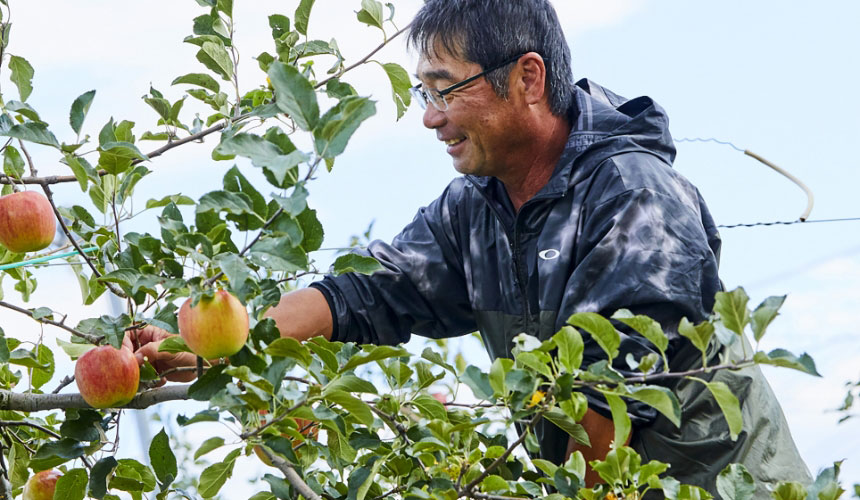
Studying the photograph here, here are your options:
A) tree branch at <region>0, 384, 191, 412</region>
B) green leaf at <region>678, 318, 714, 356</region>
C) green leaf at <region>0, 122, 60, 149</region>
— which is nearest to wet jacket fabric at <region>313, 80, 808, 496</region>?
green leaf at <region>678, 318, 714, 356</region>

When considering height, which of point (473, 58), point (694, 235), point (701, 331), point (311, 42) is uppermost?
point (311, 42)

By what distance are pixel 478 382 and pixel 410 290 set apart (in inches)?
34.7

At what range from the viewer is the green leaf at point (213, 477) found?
1219 millimetres

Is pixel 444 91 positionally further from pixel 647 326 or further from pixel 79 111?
pixel 647 326

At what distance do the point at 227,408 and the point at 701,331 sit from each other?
490 millimetres

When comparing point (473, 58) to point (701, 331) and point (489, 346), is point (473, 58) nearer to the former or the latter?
point (489, 346)

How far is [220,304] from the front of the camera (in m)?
1.05

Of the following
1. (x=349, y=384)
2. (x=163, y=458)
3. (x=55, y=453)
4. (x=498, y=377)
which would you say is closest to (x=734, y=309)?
(x=498, y=377)

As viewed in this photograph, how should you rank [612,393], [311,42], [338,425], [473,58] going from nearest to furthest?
[612,393]
[338,425]
[311,42]
[473,58]

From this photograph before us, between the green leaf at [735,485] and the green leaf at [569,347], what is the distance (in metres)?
0.26

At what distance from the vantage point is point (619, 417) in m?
1.03

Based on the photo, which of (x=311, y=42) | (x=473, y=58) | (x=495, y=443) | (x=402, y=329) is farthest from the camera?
(x=402, y=329)

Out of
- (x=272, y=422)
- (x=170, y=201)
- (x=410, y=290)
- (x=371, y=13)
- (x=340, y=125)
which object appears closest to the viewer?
(x=340, y=125)

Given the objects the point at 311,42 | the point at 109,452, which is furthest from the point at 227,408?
the point at 311,42
